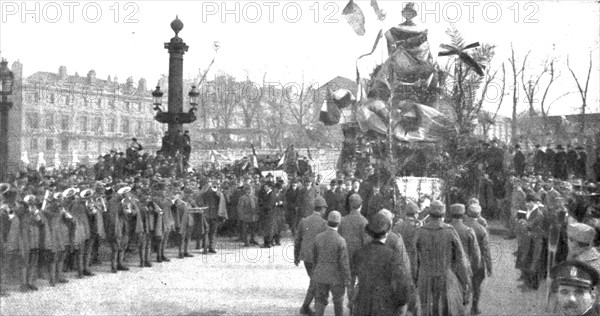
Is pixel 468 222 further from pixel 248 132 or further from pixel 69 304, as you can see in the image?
pixel 248 132

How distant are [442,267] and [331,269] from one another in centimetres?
140

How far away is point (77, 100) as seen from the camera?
43938 millimetres

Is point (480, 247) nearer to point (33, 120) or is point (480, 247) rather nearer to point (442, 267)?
point (442, 267)

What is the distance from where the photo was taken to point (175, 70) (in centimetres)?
2278

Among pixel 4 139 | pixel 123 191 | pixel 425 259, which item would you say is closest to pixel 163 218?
pixel 123 191

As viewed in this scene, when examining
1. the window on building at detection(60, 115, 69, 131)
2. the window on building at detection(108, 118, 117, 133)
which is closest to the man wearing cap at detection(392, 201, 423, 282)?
the window on building at detection(108, 118, 117, 133)

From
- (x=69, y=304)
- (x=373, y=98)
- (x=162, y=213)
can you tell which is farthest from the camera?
(x=373, y=98)

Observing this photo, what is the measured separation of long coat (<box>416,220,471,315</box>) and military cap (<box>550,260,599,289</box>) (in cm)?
385

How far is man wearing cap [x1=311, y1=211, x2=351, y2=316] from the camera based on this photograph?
8109 mm

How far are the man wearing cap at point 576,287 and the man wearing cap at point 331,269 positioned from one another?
4.30 m

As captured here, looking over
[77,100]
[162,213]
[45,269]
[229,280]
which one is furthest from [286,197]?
[77,100]

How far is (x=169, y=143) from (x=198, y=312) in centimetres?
1410

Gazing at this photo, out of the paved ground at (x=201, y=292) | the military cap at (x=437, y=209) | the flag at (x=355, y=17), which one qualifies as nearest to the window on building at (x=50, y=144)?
the paved ground at (x=201, y=292)

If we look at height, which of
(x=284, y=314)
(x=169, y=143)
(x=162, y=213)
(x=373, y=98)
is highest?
(x=373, y=98)
